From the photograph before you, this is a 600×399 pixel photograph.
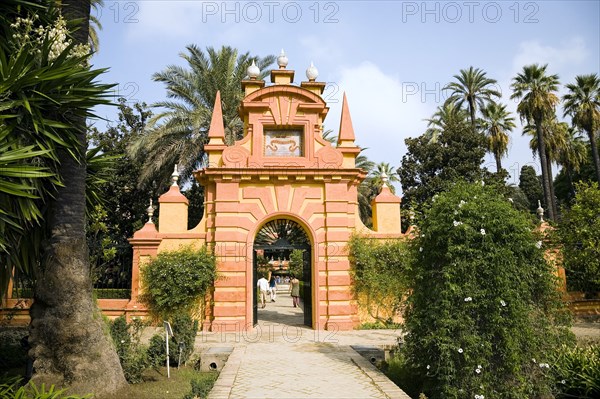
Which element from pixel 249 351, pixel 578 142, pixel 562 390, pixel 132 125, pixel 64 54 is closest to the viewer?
pixel 64 54

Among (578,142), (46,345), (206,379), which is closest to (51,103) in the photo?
(46,345)

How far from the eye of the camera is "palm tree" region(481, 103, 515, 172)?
32138 millimetres

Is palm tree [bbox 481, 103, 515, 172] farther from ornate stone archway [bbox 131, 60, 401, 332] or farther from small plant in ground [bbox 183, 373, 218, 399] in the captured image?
small plant in ground [bbox 183, 373, 218, 399]

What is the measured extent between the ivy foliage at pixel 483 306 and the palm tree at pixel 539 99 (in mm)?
20202

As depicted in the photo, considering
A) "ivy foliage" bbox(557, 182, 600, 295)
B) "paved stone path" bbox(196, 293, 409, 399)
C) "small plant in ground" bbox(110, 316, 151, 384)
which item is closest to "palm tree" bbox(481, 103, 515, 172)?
"ivy foliage" bbox(557, 182, 600, 295)

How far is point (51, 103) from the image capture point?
21.0 ft

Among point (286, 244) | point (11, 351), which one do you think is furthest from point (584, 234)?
point (11, 351)

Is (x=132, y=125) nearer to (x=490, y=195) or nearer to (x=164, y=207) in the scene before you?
(x=164, y=207)

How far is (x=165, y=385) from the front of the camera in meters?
7.54

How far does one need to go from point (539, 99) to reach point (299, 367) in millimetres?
22680

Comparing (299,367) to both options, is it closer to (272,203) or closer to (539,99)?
(272,203)

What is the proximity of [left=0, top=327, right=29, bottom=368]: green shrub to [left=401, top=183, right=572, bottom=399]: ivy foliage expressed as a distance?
775cm

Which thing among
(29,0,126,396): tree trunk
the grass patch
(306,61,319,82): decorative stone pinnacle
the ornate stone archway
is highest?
(306,61,319,82): decorative stone pinnacle

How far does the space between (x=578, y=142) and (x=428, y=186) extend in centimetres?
1664
